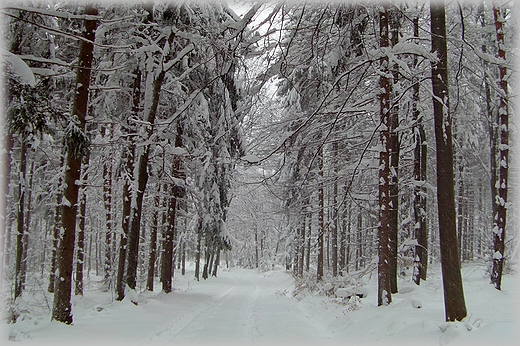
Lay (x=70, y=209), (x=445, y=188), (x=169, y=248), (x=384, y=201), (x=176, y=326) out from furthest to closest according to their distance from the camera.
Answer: (x=169, y=248)
(x=384, y=201)
(x=176, y=326)
(x=70, y=209)
(x=445, y=188)

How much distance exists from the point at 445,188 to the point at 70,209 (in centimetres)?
805

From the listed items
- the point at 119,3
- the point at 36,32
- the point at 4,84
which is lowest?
the point at 4,84

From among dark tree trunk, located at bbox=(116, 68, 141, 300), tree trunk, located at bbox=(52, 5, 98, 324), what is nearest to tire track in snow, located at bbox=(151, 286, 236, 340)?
tree trunk, located at bbox=(52, 5, 98, 324)

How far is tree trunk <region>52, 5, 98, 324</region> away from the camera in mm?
7551

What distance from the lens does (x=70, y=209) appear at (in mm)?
7824

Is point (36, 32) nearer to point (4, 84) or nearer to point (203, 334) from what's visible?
point (4, 84)

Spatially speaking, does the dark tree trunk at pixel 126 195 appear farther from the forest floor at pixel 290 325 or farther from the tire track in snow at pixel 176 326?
the tire track in snow at pixel 176 326

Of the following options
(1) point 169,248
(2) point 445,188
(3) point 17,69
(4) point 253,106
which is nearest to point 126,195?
(1) point 169,248

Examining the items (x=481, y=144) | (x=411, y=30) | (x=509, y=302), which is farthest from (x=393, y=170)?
(x=481, y=144)

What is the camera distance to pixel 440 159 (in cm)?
650

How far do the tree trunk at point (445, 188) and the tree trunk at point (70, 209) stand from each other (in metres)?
7.23

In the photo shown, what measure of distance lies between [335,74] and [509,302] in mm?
6487

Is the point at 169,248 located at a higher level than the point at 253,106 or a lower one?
lower

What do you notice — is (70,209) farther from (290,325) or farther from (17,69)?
(290,325)
